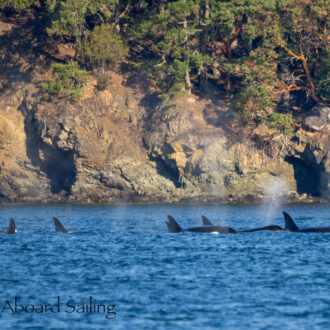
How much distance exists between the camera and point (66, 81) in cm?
6044

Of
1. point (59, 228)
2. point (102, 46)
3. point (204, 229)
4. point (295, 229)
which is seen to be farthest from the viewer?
point (102, 46)

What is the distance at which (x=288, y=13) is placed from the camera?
189 feet

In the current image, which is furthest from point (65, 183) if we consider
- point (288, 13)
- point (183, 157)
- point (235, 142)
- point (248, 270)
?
point (248, 270)

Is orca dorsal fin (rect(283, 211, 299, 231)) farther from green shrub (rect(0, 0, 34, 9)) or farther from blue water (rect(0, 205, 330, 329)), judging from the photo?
green shrub (rect(0, 0, 34, 9))

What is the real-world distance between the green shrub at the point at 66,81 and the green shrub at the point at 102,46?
8.24 ft

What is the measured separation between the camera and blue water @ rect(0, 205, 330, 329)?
15.8m

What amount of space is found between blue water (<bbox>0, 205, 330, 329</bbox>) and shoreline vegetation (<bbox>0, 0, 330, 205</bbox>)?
22.4m

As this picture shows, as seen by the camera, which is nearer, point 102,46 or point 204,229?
point 204,229

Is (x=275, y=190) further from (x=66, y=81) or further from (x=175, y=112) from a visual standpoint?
(x=66, y=81)

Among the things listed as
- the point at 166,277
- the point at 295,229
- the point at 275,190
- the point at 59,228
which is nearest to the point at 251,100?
the point at 275,190

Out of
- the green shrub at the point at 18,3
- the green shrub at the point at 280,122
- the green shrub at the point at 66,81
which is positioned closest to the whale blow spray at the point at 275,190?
the green shrub at the point at 280,122

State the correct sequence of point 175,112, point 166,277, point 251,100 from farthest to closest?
1. point 175,112
2. point 251,100
3. point 166,277

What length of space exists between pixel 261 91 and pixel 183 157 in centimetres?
983

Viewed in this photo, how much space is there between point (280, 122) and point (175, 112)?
10.4m
